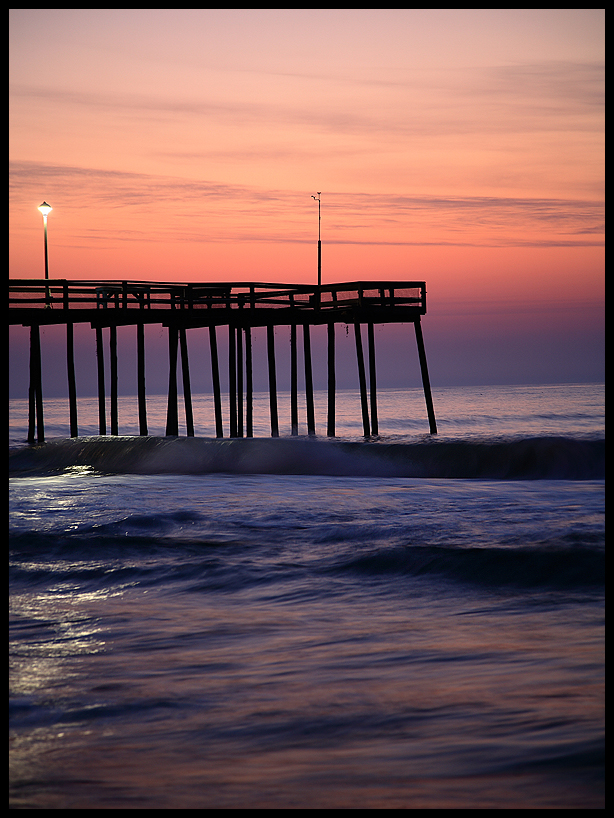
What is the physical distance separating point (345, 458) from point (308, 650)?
12909mm

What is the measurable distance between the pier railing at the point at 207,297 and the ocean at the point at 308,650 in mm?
6920

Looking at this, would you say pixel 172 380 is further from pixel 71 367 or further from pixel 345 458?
pixel 345 458

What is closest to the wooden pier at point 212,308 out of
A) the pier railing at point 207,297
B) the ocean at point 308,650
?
the pier railing at point 207,297

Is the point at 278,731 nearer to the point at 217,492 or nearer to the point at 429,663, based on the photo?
the point at 429,663

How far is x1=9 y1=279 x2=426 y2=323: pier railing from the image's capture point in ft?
65.0

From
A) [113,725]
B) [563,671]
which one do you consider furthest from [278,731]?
[563,671]

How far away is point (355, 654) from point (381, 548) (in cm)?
409

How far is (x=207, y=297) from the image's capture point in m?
21.1

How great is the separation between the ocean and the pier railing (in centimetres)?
692

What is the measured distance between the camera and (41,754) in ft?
13.1
